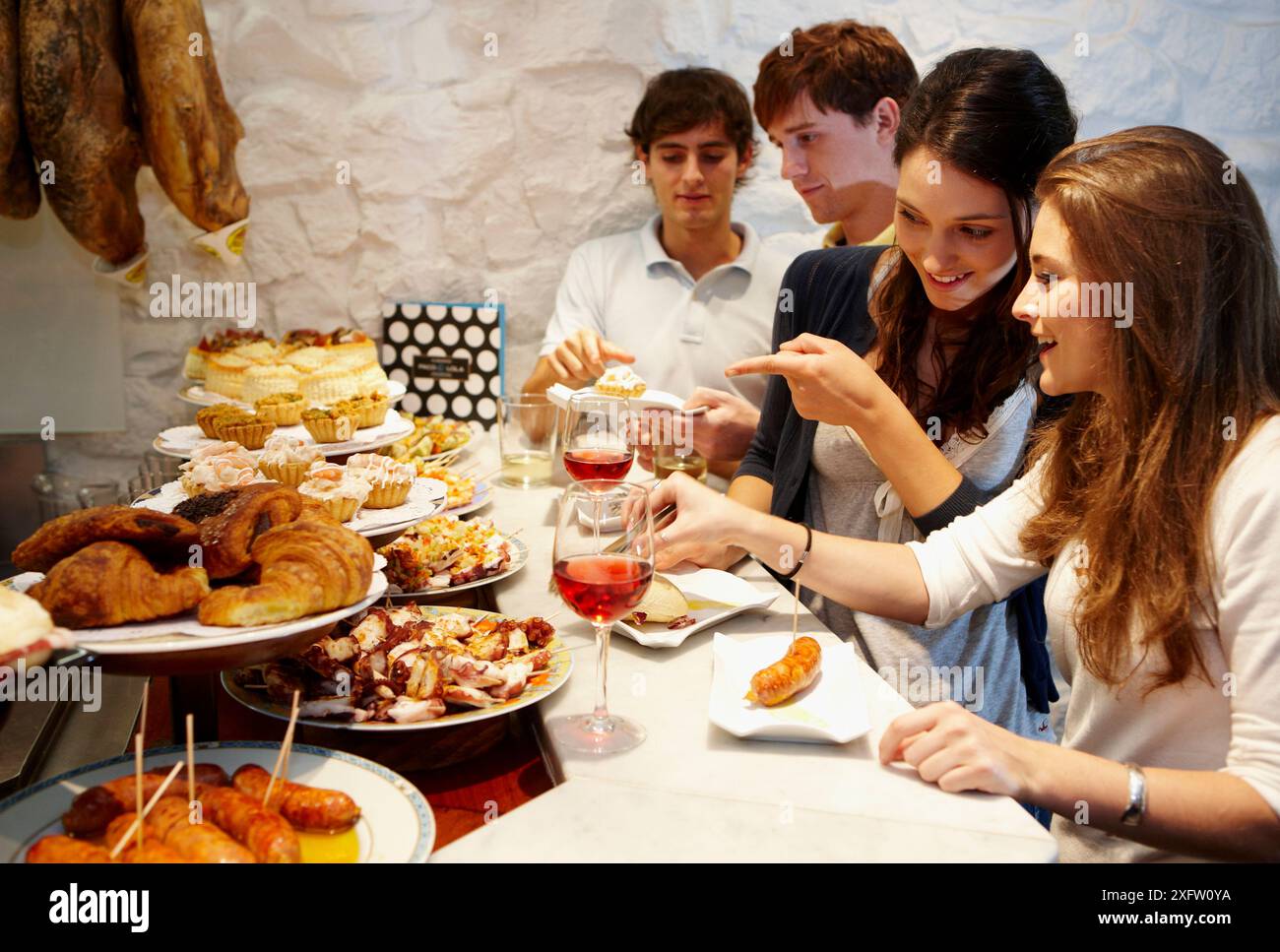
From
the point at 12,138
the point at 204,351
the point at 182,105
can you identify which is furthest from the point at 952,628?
the point at 12,138

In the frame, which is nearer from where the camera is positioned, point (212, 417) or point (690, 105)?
point (212, 417)

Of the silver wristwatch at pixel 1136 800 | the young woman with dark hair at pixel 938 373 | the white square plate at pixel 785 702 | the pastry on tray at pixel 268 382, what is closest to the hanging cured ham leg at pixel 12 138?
the pastry on tray at pixel 268 382

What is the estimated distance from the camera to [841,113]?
10.3 ft

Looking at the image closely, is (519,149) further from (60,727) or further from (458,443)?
(60,727)

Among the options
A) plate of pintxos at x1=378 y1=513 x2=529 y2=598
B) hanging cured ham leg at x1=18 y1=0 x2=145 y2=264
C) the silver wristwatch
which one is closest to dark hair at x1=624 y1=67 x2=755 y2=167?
hanging cured ham leg at x1=18 y1=0 x2=145 y2=264

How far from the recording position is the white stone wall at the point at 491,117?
336 cm

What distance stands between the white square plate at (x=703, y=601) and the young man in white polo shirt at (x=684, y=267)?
5.40ft

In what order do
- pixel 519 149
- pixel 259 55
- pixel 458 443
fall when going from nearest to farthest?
pixel 458 443, pixel 259 55, pixel 519 149

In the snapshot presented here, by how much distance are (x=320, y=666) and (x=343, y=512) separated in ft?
1.05

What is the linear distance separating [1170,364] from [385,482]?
116cm

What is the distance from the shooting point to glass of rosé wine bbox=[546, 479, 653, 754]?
1.18m

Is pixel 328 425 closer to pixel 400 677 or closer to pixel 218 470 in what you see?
pixel 218 470

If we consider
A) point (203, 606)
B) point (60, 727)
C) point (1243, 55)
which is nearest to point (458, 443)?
point (60, 727)

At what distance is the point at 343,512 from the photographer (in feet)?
5.05
